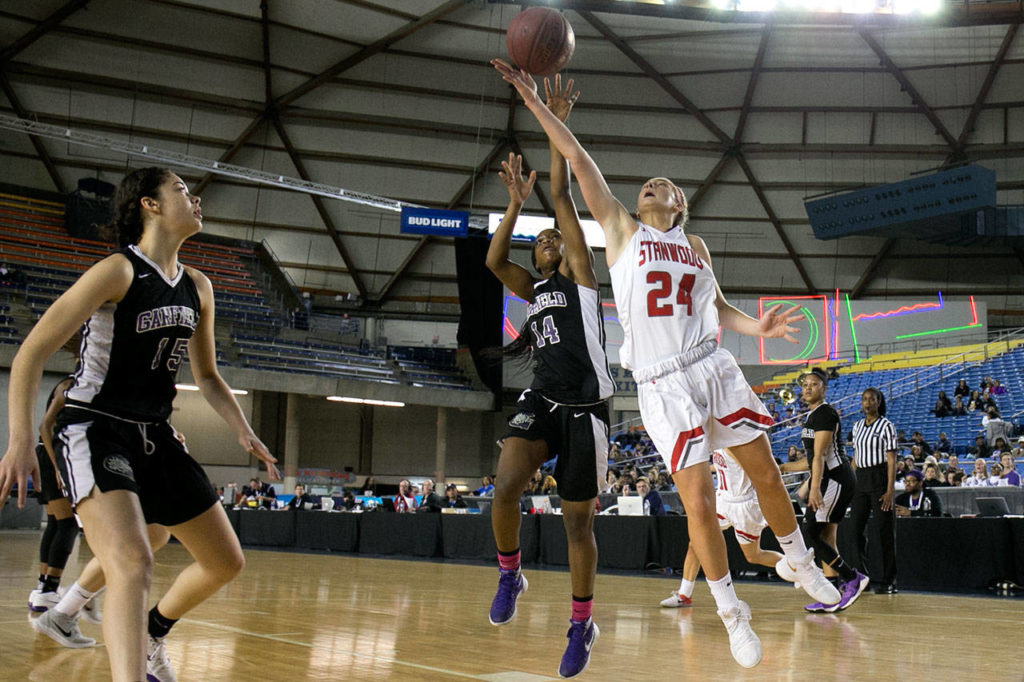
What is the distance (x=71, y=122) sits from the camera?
25.2 metres

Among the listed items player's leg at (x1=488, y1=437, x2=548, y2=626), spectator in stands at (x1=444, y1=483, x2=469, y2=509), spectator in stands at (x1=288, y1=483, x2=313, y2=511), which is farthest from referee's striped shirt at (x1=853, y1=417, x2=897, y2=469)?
spectator in stands at (x1=288, y1=483, x2=313, y2=511)

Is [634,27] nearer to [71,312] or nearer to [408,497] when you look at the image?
[408,497]

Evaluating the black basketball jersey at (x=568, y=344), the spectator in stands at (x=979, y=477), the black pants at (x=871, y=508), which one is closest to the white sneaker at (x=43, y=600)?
the black basketball jersey at (x=568, y=344)

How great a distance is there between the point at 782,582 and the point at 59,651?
820cm

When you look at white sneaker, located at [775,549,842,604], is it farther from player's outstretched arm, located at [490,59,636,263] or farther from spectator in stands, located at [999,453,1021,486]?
spectator in stands, located at [999,453,1021,486]

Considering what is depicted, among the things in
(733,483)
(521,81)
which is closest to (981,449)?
(733,483)

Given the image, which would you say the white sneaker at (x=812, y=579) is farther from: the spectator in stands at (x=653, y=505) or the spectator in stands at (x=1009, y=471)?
the spectator in stands at (x=1009, y=471)

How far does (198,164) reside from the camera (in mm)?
25250

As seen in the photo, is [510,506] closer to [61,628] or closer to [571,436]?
[571,436]

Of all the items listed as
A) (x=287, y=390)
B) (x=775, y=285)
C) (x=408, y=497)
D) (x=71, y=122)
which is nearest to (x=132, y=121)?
(x=71, y=122)

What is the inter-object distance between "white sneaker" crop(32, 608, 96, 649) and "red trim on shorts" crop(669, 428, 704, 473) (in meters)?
3.05

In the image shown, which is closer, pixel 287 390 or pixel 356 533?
pixel 356 533

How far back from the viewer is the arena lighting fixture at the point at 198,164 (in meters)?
23.4

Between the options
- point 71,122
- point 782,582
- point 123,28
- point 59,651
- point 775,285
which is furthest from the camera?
point 775,285
